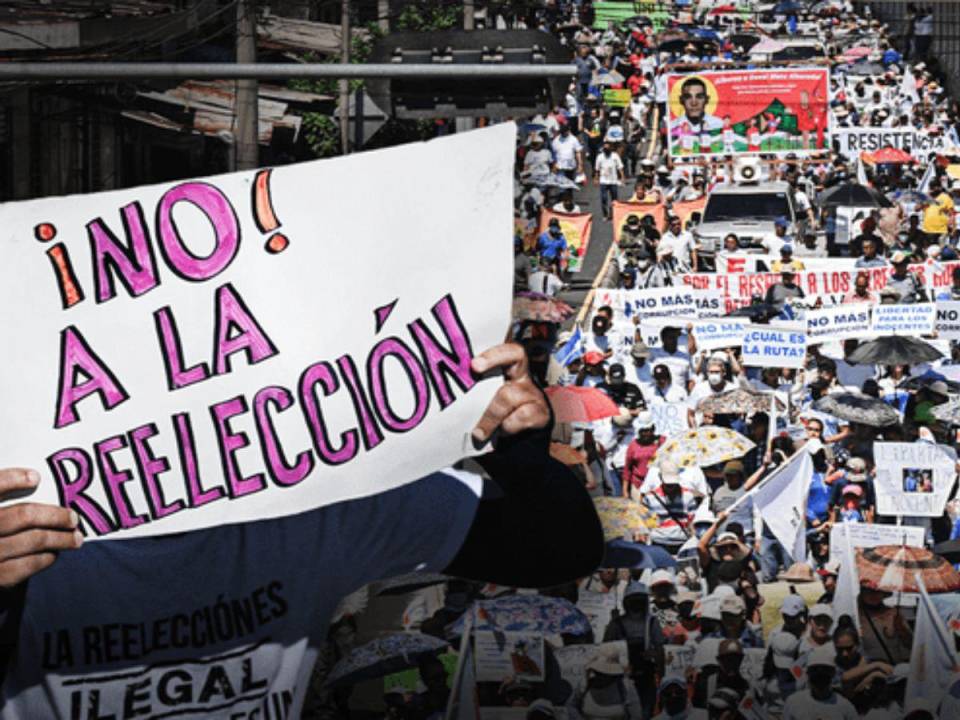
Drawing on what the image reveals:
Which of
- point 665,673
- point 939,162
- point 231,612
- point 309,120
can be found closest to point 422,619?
point 665,673

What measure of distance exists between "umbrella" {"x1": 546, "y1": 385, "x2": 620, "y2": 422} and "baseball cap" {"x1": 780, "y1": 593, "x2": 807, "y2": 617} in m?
2.85

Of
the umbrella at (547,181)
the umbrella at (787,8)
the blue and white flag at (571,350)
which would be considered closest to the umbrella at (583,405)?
A: the blue and white flag at (571,350)

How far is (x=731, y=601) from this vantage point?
30.5ft

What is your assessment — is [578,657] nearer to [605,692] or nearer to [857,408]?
[605,692]

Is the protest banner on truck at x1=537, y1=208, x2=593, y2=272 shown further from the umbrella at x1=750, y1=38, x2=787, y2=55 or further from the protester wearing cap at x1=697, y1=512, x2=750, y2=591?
the umbrella at x1=750, y1=38, x2=787, y2=55

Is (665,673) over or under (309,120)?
under

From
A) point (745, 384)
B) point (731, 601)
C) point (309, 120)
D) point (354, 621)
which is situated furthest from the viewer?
point (309, 120)

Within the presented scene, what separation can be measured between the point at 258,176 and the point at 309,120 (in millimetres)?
19976

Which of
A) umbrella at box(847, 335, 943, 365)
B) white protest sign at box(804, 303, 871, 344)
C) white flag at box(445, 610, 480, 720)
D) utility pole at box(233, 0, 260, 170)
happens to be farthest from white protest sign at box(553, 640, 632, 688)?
utility pole at box(233, 0, 260, 170)

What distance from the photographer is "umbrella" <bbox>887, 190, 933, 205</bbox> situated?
22.5m

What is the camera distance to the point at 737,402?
41.5 feet

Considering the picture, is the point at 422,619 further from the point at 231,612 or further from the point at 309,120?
the point at 309,120

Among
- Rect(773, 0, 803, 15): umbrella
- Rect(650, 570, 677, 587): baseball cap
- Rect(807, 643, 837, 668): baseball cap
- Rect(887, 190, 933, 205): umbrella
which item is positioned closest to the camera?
Rect(807, 643, 837, 668): baseball cap

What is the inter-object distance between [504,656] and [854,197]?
15.4m
